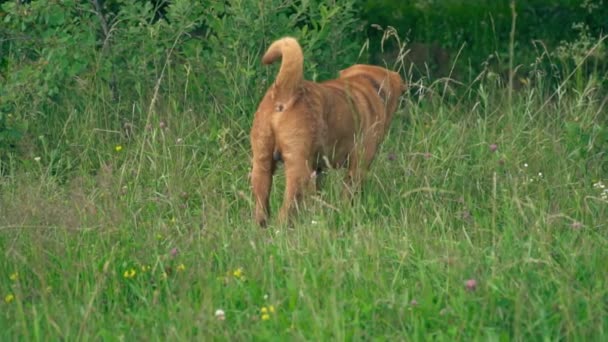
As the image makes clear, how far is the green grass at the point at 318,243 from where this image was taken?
4383mm

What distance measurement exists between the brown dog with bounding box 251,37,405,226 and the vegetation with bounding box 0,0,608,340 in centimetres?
13

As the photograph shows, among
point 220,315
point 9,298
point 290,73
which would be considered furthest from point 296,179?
point 9,298

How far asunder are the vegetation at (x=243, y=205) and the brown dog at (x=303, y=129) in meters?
0.13

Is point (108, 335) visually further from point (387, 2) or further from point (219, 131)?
point (387, 2)

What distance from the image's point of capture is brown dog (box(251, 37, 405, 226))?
5742 mm

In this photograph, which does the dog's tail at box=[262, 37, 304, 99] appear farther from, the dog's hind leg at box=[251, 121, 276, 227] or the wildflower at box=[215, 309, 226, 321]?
the wildflower at box=[215, 309, 226, 321]

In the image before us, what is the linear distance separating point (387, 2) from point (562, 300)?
19.8ft

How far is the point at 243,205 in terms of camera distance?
6438 mm

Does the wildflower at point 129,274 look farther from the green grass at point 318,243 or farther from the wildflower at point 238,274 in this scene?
the wildflower at point 238,274

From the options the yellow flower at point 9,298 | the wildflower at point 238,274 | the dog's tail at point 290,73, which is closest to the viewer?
the yellow flower at point 9,298

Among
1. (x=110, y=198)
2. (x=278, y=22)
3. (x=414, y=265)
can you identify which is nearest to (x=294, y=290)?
(x=414, y=265)

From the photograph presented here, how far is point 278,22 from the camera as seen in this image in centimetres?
771

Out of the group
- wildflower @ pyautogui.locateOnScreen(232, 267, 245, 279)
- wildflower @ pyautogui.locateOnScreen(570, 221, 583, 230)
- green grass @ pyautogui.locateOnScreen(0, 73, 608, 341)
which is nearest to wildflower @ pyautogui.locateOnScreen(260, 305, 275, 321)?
green grass @ pyautogui.locateOnScreen(0, 73, 608, 341)

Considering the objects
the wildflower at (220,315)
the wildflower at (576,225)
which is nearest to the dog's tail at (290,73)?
the wildflower at (576,225)
